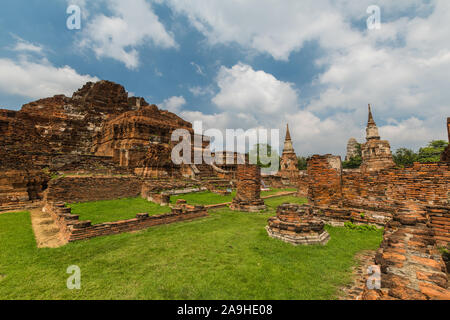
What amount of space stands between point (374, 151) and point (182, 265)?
26.2 m

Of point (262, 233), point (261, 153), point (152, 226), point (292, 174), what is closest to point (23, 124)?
point (152, 226)

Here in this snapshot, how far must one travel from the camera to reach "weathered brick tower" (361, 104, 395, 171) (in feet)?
72.3

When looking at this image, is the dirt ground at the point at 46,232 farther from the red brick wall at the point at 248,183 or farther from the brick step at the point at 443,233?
the brick step at the point at 443,233

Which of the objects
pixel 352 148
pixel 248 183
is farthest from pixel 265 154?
pixel 248 183

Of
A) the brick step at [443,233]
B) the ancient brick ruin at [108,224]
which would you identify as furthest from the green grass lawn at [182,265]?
the brick step at [443,233]

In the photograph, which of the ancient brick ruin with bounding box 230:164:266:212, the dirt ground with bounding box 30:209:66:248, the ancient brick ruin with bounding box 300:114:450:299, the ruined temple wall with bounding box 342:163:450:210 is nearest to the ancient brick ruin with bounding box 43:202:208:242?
the dirt ground with bounding box 30:209:66:248

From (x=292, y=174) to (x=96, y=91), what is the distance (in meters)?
29.4

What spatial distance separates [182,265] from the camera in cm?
377

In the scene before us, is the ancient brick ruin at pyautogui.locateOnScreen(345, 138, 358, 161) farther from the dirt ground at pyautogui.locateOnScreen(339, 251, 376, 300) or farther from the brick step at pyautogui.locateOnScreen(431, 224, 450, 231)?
the dirt ground at pyautogui.locateOnScreen(339, 251, 376, 300)

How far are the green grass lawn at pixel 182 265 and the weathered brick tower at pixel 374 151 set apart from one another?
20869mm

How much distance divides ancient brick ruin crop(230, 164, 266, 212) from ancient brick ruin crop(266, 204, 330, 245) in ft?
13.3

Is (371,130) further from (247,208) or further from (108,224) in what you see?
(108,224)

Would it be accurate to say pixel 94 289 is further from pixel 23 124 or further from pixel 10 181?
pixel 23 124

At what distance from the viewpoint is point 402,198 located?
6.00 meters
